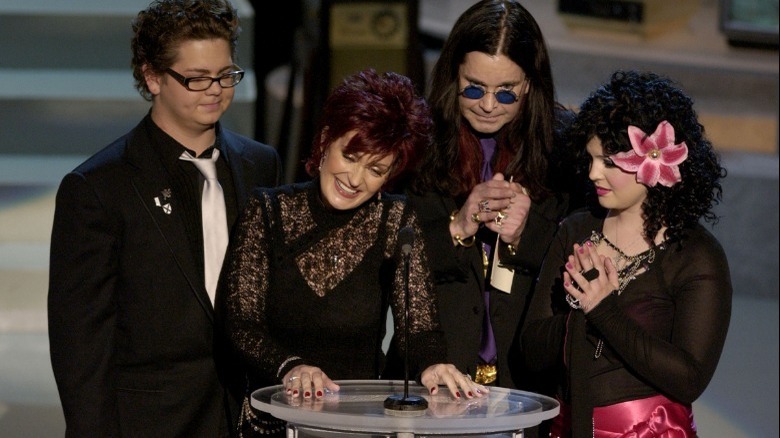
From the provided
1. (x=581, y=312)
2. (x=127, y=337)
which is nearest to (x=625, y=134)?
(x=581, y=312)

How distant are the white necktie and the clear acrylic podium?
0.56 metres

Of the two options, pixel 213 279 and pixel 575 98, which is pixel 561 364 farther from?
pixel 575 98

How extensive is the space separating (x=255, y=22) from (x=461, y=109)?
560 centimetres

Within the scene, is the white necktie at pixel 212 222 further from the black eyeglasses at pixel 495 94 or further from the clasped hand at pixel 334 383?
the black eyeglasses at pixel 495 94

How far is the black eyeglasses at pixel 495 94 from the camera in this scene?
126 inches

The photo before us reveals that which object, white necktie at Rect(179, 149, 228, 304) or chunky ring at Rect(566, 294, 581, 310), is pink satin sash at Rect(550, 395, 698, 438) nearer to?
chunky ring at Rect(566, 294, 581, 310)

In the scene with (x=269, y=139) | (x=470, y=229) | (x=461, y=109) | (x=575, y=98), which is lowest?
(x=269, y=139)

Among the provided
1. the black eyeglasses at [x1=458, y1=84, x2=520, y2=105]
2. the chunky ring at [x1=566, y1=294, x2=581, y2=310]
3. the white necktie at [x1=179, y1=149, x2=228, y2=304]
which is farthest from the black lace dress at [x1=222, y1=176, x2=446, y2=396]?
the black eyeglasses at [x1=458, y1=84, x2=520, y2=105]

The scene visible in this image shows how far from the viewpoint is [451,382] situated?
8.80 ft

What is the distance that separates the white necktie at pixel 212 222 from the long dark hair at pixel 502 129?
520mm

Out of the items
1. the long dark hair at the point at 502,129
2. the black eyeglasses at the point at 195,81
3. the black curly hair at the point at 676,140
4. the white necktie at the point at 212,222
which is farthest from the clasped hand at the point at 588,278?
the black eyeglasses at the point at 195,81

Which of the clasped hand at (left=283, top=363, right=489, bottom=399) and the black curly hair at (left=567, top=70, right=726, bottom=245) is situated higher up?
the black curly hair at (left=567, top=70, right=726, bottom=245)

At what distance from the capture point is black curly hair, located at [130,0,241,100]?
3.07 meters

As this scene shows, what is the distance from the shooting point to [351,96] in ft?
9.17
